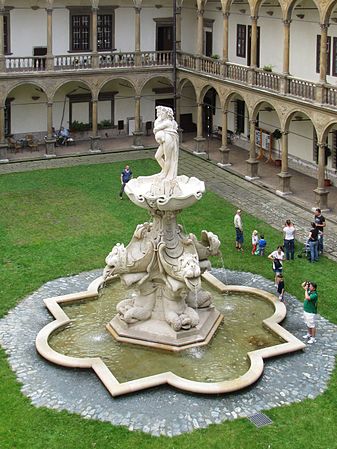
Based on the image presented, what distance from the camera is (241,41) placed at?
124ft

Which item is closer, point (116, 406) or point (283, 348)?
point (116, 406)

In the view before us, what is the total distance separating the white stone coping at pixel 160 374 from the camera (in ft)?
50.8

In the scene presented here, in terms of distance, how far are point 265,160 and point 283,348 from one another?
825 inches

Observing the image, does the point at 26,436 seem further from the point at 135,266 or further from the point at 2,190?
the point at 2,190

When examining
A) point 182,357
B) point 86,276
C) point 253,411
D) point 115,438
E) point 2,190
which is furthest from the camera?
point 2,190

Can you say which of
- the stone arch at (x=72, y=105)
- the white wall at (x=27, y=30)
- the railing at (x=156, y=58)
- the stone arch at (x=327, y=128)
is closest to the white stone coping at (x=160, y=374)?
the stone arch at (x=327, y=128)

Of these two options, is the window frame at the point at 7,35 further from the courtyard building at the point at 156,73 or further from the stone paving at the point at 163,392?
the stone paving at the point at 163,392

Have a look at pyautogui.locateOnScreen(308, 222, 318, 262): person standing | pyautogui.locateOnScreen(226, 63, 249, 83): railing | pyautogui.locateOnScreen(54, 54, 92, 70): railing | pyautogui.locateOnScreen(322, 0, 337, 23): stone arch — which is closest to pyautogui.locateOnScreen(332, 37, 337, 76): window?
pyautogui.locateOnScreen(322, 0, 337, 23): stone arch

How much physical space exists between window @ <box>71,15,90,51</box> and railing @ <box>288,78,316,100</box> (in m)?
13.6

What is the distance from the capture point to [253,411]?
49.2 ft

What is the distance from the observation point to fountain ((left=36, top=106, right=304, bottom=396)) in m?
16.8

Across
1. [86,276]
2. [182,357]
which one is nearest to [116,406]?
[182,357]

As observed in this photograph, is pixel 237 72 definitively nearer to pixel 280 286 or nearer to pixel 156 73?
pixel 156 73

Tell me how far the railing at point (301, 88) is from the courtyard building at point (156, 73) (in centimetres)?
62
